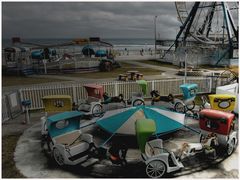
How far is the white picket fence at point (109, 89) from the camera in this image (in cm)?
1466

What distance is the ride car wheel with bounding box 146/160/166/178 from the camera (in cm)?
722

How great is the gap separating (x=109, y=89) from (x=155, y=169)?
8994mm

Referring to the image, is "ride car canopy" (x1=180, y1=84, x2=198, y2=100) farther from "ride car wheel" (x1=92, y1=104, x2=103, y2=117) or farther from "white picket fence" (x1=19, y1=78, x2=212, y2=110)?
"ride car wheel" (x1=92, y1=104, x2=103, y2=117)

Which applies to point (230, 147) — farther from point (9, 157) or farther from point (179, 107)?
point (9, 157)

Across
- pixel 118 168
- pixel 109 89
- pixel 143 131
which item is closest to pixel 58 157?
pixel 118 168

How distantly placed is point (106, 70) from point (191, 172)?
23605 mm

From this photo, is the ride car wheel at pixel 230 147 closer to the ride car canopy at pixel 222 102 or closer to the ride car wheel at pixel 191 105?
the ride car canopy at pixel 222 102

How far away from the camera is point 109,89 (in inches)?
621

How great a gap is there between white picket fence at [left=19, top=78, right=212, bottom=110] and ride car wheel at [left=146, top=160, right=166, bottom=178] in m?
8.86

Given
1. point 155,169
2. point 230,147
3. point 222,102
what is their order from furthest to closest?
1. point 222,102
2. point 230,147
3. point 155,169

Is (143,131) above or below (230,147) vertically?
above

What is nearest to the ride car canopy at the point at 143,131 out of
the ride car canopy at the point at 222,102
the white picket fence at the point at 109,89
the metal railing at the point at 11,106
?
the ride car canopy at the point at 222,102

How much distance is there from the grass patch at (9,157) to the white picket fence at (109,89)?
13.3ft

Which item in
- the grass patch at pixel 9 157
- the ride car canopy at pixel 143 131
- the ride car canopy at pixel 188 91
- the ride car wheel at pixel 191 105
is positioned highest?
the ride car canopy at pixel 188 91
